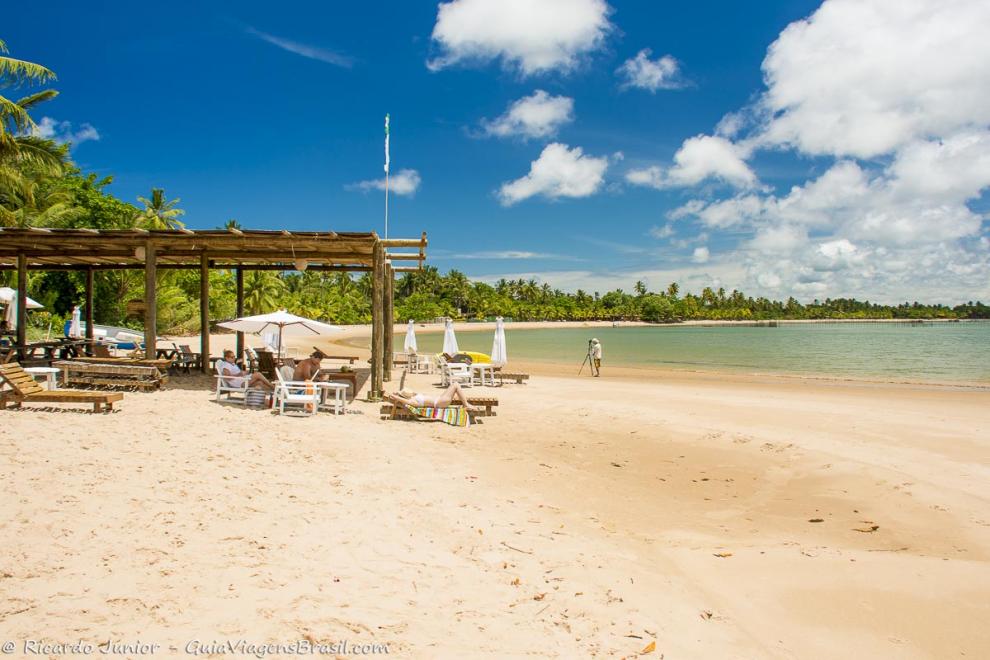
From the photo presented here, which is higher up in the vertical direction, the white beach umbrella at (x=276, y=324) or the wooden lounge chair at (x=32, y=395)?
the white beach umbrella at (x=276, y=324)

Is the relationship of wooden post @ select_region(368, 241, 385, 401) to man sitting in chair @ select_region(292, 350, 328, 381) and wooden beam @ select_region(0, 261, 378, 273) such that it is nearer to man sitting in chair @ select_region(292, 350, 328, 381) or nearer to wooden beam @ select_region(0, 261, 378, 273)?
man sitting in chair @ select_region(292, 350, 328, 381)

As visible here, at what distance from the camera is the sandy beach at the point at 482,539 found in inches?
117

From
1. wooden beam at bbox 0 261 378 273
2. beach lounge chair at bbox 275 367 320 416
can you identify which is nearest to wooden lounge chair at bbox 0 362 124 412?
beach lounge chair at bbox 275 367 320 416

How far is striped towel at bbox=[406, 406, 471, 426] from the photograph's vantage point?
868 cm

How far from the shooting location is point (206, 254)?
1224cm

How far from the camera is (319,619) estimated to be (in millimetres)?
2922

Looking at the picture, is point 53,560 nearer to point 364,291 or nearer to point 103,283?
point 103,283

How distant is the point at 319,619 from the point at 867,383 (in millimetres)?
20472

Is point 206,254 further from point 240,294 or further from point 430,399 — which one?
point 430,399

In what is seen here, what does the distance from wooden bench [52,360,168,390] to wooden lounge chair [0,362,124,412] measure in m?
1.88

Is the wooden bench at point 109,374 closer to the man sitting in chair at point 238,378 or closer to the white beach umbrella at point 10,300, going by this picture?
the man sitting in chair at point 238,378

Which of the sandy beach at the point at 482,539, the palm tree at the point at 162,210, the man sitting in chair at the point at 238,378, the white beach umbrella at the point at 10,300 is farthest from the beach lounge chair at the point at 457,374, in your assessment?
the palm tree at the point at 162,210

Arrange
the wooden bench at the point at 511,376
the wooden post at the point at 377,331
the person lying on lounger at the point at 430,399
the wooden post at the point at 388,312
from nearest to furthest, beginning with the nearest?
the person lying on lounger at the point at 430,399 → the wooden post at the point at 377,331 → the wooden post at the point at 388,312 → the wooden bench at the point at 511,376

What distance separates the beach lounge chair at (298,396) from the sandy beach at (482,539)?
415 mm
